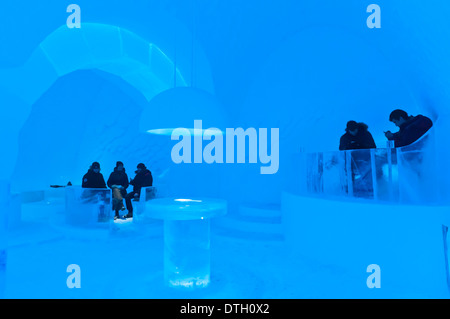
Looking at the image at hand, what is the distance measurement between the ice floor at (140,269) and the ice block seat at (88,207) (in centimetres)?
20

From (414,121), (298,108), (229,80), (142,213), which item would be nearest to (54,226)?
(142,213)

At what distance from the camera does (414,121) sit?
4.45 m

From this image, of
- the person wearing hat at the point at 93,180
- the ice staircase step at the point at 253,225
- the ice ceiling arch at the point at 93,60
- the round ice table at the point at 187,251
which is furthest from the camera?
the person wearing hat at the point at 93,180

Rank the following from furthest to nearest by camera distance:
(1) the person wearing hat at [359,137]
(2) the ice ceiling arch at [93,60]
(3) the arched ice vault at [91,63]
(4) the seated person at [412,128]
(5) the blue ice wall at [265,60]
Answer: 1. (5) the blue ice wall at [265,60]
2. (2) the ice ceiling arch at [93,60]
3. (3) the arched ice vault at [91,63]
4. (1) the person wearing hat at [359,137]
5. (4) the seated person at [412,128]

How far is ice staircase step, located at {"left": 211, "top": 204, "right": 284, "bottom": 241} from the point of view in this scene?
599 centimetres

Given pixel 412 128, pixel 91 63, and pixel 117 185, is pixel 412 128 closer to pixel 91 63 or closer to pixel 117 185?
pixel 117 185

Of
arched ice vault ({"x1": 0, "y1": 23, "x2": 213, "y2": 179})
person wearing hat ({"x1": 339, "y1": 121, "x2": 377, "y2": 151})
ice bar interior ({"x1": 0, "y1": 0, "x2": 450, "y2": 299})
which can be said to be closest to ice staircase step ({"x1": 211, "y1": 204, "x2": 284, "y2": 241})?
ice bar interior ({"x1": 0, "y1": 0, "x2": 450, "y2": 299})

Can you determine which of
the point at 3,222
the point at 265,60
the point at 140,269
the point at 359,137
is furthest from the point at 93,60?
the point at 359,137

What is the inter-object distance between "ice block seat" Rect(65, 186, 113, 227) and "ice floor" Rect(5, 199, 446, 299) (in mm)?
200

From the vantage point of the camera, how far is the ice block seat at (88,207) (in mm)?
6152

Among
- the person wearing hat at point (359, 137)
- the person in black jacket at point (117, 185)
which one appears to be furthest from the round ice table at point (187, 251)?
the person in black jacket at point (117, 185)

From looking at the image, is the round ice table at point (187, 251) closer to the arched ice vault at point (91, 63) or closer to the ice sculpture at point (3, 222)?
the ice sculpture at point (3, 222)
